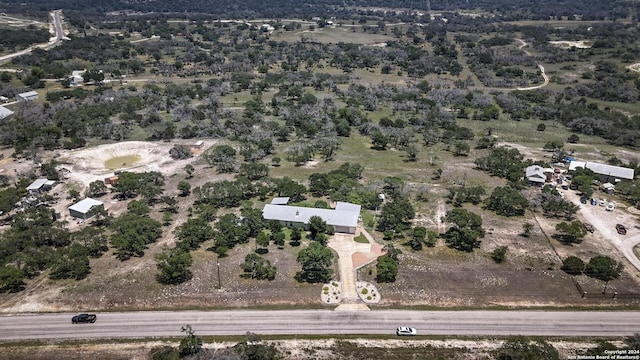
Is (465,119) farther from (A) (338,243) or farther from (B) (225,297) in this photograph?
(B) (225,297)

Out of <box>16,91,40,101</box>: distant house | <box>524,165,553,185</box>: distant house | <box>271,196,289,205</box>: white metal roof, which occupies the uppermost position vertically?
<box>16,91,40,101</box>: distant house

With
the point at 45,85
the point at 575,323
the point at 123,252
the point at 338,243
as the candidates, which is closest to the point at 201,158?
the point at 123,252

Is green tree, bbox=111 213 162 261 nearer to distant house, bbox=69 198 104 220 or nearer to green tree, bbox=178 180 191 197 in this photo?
distant house, bbox=69 198 104 220

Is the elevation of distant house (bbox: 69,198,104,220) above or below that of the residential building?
below

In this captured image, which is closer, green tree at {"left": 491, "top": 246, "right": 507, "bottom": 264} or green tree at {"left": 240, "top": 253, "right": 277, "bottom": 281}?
green tree at {"left": 240, "top": 253, "right": 277, "bottom": 281}

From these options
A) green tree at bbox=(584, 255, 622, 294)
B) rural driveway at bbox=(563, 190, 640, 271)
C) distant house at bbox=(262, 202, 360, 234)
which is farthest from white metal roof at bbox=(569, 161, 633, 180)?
distant house at bbox=(262, 202, 360, 234)

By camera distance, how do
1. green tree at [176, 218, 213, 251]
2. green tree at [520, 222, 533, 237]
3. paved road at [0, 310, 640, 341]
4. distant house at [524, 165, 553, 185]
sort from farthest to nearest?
distant house at [524, 165, 553, 185] < green tree at [520, 222, 533, 237] < green tree at [176, 218, 213, 251] < paved road at [0, 310, 640, 341]

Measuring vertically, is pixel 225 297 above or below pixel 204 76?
below
